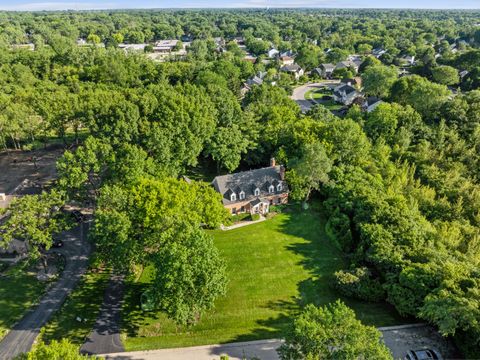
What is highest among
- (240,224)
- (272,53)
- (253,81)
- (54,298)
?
(272,53)

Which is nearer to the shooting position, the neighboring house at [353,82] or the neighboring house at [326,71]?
the neighboring house at [353,82]

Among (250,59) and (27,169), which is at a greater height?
(250,59)

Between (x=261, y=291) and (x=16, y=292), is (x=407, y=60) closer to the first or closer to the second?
(x=261, y=291)

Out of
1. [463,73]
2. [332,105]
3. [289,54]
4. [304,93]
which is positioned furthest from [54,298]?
[289,54]

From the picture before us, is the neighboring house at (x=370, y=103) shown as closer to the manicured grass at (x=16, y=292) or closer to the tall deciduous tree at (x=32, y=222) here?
the tall deciduous tree at (x=32, y=222)

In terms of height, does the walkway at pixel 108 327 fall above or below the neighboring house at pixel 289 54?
below

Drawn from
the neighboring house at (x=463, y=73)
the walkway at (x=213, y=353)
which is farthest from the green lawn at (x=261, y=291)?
the neighboring house at (x=463, y=73)

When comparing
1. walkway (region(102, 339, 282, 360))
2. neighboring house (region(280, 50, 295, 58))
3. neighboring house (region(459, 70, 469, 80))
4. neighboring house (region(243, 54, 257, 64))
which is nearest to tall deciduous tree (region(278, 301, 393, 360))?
walkway (region(102, 339, 282, 360))

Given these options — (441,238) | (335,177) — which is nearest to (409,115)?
(335,177)
